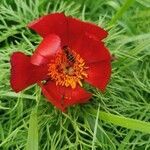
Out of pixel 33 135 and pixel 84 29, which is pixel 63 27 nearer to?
pixel 84 29

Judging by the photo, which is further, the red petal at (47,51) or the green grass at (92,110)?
the green grass at (92,110)

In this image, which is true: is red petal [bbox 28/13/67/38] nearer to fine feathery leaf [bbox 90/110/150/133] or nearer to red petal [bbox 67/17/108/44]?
red petal [bbox 67/17/108/44]

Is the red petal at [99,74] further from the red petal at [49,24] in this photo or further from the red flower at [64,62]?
the red petal at [49,24]

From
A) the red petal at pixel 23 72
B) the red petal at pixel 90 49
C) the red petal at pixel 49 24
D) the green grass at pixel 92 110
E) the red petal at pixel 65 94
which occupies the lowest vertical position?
the green grass at pixel 92 110

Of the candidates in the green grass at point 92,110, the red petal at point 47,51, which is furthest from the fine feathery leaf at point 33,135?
the red petal at point 47,51

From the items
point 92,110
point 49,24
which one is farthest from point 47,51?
point 92,110

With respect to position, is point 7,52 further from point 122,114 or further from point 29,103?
point 122,114
